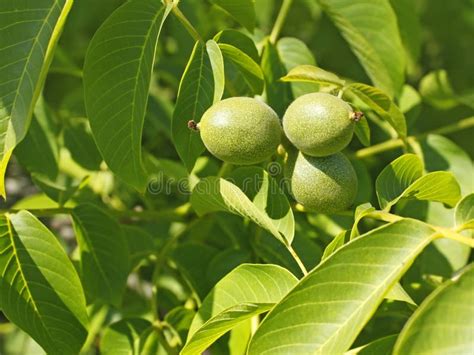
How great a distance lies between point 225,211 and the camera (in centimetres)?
181

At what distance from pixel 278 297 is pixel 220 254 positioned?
49cm

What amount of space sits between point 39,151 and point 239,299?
34.0 inches

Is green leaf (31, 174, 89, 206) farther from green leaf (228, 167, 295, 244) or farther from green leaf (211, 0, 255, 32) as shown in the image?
green leaf (211, 0, 255, 32)

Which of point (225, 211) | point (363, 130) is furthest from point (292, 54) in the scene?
point (225, 211)

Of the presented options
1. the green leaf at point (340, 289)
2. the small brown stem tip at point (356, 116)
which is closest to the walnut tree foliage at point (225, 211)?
the green leaf at point (340, 289)

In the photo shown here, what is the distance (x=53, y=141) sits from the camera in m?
2.03

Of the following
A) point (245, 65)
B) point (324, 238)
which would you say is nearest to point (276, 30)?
point (245, 65)

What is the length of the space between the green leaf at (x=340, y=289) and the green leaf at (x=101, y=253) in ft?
2.49

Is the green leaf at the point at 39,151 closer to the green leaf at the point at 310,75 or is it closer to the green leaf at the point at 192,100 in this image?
the green leaf at the point at 192,100

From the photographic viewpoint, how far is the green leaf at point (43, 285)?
1560 mm

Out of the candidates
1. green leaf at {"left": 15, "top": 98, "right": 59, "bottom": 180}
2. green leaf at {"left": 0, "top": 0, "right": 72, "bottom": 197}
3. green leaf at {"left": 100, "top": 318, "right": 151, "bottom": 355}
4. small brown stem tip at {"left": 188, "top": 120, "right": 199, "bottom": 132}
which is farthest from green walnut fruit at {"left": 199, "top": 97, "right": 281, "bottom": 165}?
green leaf at {"left": 15, "top": 98, "right": 59, "bottom": 180}

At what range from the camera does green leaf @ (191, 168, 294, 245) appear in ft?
4.82

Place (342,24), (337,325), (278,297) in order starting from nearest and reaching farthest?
(337,325)
(278,297)
(342,24)

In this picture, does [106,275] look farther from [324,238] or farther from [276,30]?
[276,30]
